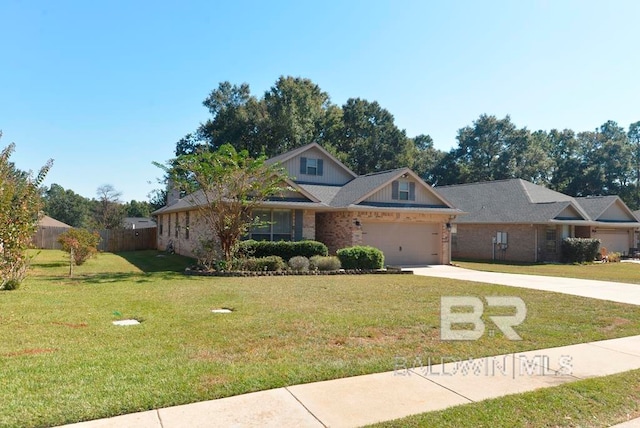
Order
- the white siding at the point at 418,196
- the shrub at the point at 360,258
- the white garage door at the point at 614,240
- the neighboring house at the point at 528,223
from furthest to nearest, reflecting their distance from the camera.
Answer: the white garage door at the point at 614,240
the neighboring house at the point at 528,223
the white siding at the point at 418,196
the shrub at the point at 360,258

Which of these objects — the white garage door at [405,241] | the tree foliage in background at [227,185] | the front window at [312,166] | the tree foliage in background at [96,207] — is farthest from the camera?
the tree foliage in background at [96,207]

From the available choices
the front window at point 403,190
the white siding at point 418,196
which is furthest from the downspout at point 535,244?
the front window at point 403,190

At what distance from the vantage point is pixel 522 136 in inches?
2015

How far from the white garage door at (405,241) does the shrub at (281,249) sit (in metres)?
3.66

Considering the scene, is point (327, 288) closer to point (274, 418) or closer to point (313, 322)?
point (313, 322)

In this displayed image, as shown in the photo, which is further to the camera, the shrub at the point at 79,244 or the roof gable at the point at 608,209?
the roof gable at the point at 608,209

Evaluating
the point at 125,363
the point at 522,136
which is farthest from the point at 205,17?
the point at 522,136

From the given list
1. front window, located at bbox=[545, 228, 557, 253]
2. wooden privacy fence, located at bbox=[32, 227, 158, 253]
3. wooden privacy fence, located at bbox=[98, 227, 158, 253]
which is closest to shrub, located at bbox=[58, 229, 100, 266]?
wooden privacy fence, located at bbox=[98, 227, 158, 253]

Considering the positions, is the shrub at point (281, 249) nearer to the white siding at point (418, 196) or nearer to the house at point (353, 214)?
the house at point (353, 214)

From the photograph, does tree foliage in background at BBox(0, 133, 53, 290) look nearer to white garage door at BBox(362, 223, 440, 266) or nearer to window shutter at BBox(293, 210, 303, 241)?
window shutter at BBox(293, 210, 303, 241)

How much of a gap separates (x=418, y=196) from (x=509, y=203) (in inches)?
402

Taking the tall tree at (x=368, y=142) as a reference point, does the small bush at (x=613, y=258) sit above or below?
below

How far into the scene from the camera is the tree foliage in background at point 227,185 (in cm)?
1572

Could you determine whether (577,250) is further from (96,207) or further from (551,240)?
(96,207)
